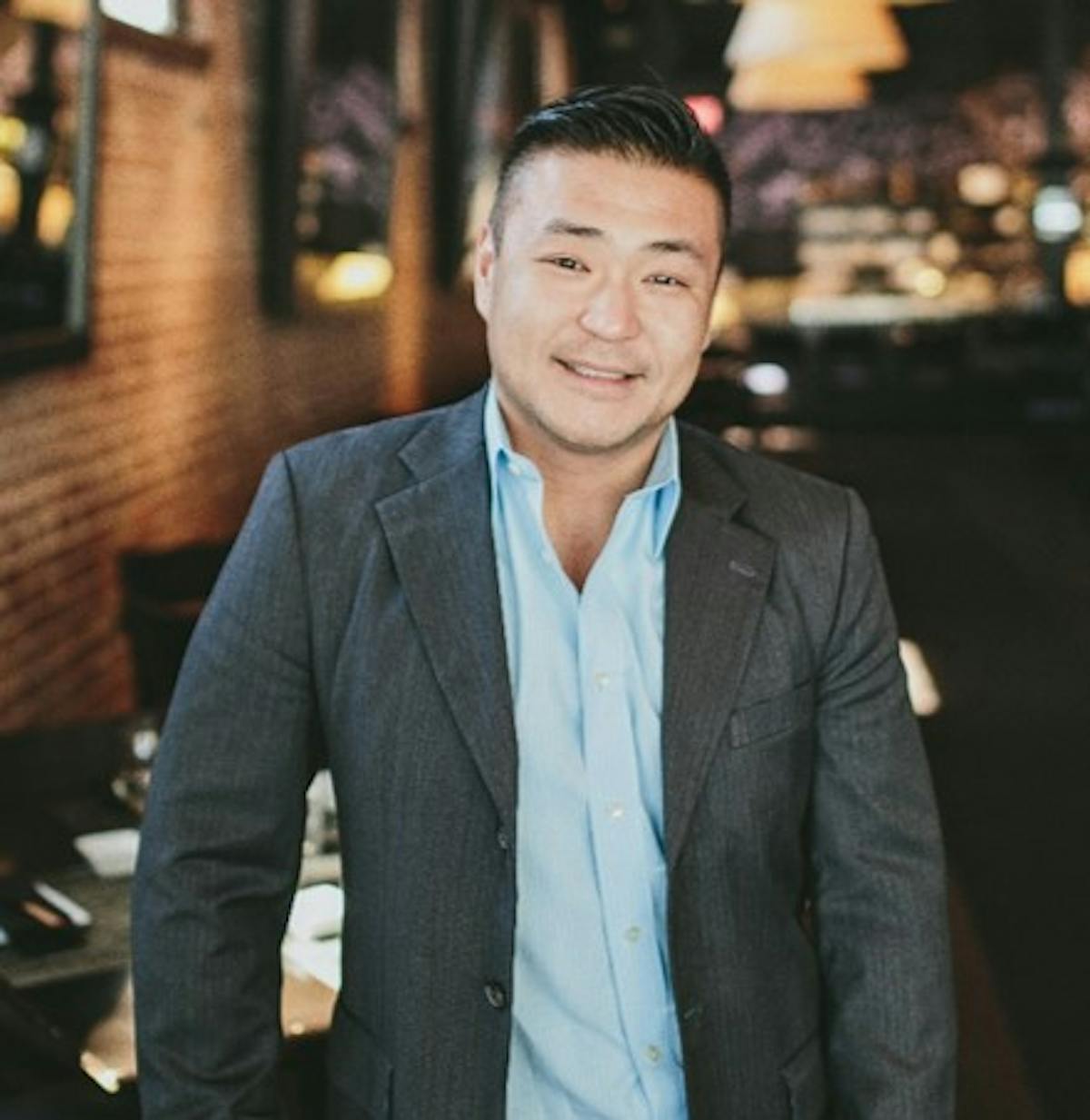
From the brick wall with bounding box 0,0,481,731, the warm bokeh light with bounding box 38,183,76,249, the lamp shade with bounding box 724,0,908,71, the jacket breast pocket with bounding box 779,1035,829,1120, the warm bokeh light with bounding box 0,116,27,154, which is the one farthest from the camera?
the lamp shade with bounding box 724,0,908,71

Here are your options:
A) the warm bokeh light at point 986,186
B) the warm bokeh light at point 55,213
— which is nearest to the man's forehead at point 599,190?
the warm bokeh light at point 55,213

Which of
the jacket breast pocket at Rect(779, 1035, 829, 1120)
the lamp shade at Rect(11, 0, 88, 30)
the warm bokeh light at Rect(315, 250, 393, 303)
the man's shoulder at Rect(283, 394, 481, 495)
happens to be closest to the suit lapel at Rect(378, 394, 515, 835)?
the man's shoulder at Rect(283, 394, 481, 495)

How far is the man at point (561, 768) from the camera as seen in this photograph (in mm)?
1496

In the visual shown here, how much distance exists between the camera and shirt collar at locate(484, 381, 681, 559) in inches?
63.6

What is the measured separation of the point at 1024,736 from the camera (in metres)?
6.02

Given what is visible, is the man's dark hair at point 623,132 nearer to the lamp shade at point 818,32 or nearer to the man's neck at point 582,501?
the man's neck at point 582,501

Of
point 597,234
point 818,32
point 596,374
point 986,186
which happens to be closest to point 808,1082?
point 596,374

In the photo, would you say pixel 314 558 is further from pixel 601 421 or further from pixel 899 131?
pixel 899 131

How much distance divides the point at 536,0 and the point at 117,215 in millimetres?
8723

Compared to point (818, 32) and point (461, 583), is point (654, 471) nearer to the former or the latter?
point (461, 583)

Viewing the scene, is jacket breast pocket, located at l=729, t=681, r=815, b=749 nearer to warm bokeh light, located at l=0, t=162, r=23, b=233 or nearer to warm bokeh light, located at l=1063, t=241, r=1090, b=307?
warm bokeh light, located at l=0, t=162, r=23, b=233

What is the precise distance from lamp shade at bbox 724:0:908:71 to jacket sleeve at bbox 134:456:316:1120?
357 inches

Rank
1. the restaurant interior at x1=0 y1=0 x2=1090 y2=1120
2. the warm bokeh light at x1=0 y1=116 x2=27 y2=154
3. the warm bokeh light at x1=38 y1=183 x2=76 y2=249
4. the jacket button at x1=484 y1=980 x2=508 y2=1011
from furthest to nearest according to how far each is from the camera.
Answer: the warm bokeh light at x1=38 y1=183 x2=76 y2=249
the warm bokeh light at x1=0 y1=116 x2=27 y2=154
the restaurant interior at x1=0 y1=0 x2=1090 y2=1120
the jacket button at x1=484 y1=980 x2=508 y2=1011

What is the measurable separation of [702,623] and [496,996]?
0.36 metres
